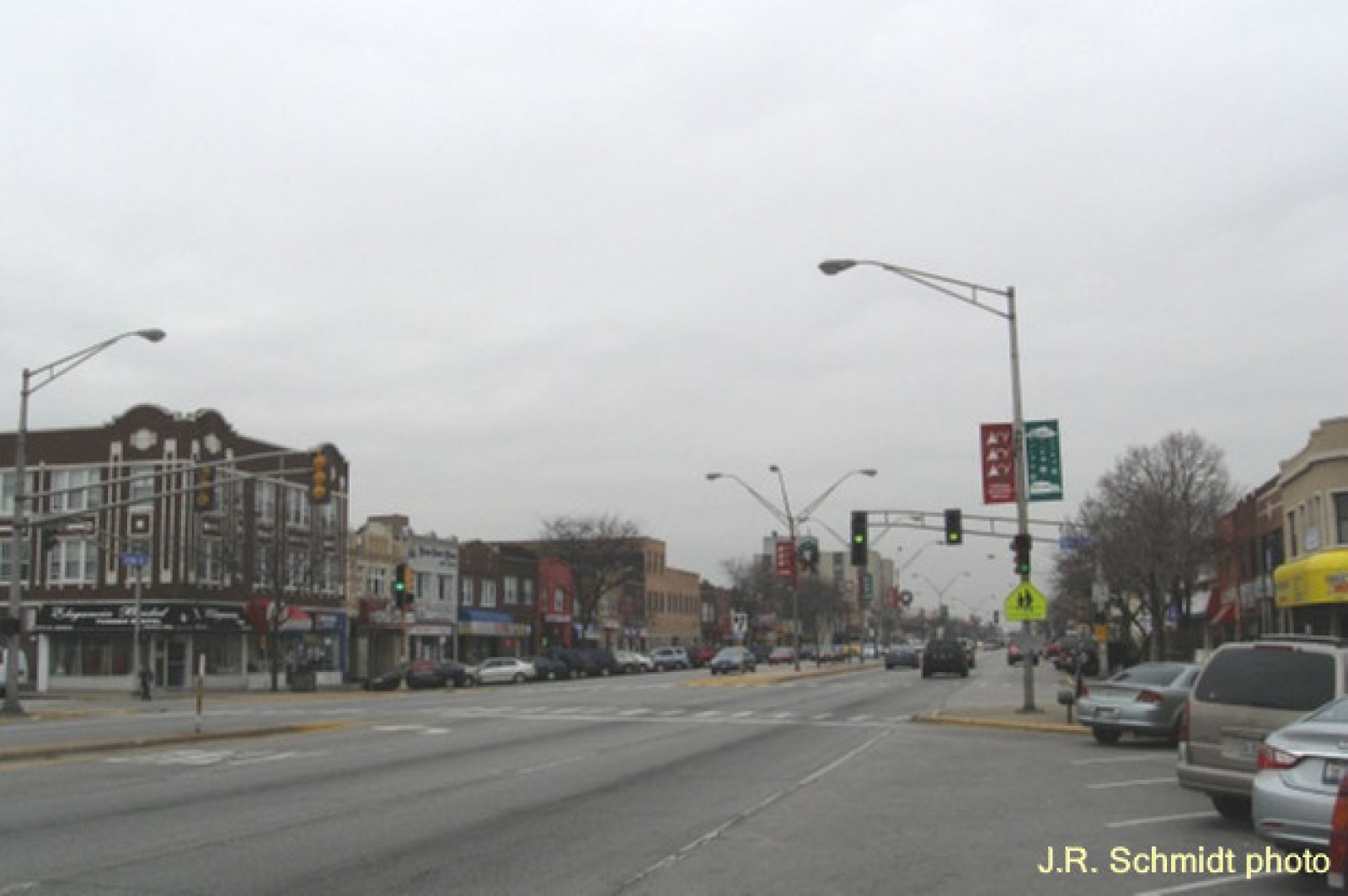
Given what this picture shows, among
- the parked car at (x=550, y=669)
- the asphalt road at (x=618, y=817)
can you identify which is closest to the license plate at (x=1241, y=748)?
the asphalt road at (x=618, y=817)

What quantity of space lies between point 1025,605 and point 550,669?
40.8 m

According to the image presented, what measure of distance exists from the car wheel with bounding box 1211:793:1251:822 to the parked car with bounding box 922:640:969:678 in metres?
44.2

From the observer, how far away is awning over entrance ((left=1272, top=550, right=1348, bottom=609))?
3259 cm

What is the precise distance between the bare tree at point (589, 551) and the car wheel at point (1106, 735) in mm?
67582

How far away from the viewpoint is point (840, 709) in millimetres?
32094

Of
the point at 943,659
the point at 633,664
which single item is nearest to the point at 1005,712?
the point at 943,659

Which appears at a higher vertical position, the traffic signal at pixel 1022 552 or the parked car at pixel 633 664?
the traffic signal at pixel 1022 552

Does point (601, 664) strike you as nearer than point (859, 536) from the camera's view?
No

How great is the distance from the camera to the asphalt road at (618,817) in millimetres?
9203

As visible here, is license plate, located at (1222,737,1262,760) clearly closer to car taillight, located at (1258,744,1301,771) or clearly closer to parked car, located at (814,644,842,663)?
car taillight, located at (1258,744,1301,771)

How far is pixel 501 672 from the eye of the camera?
196ft

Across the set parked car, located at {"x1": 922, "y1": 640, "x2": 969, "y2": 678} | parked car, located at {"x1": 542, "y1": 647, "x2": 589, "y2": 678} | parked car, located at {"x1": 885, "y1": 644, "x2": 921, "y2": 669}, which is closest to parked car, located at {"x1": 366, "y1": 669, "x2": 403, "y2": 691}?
parked car, located at {"x1": 542, "y1": 647, "x2": 589, "y2": 678}

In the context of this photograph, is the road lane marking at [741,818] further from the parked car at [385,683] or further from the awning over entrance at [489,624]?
the awning over entrance at [489,624]

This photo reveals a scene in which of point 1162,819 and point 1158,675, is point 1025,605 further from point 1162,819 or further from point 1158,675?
point 1162,819
